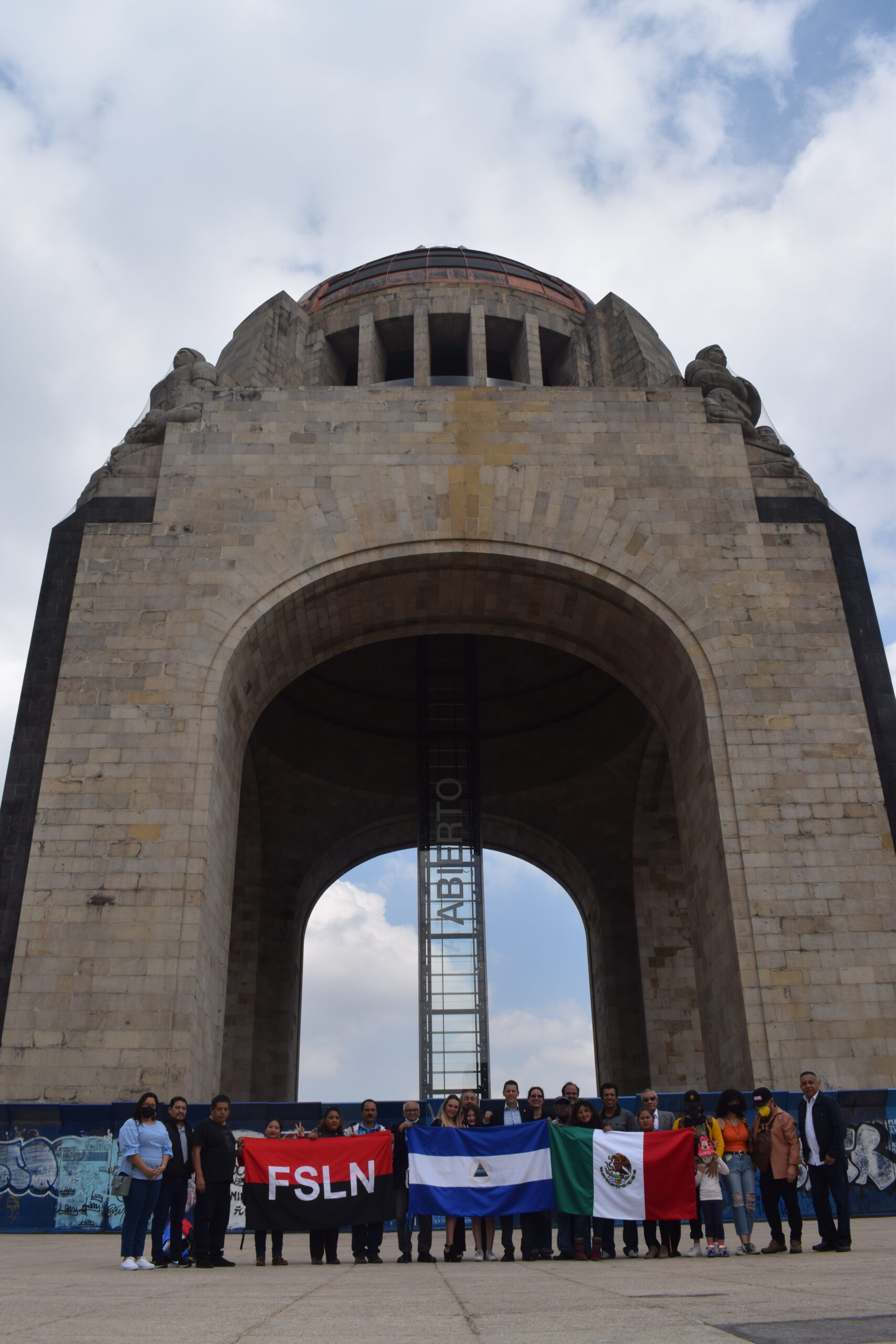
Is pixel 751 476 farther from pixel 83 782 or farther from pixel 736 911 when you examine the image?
pixel 83 782

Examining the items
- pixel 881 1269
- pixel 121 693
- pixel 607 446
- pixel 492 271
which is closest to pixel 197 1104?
pixel 121 693

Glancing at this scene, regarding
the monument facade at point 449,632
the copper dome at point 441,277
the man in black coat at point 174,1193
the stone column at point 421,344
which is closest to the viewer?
the man in black coat at point 174,1193

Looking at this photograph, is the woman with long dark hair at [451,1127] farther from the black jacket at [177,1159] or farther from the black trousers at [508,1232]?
the black jacket at [177,1159]

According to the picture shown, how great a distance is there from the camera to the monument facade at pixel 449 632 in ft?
38.4

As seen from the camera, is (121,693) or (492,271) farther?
(492,271)

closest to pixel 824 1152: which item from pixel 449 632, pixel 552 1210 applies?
pixel 552 1210

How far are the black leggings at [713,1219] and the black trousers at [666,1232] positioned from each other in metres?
0.21

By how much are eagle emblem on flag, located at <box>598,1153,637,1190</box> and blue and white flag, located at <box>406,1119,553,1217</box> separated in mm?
401

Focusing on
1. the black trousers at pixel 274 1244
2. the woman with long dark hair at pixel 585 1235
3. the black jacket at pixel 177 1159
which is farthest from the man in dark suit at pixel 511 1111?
the black jacket at pixel 177 1159

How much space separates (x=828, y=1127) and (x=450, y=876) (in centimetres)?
1277

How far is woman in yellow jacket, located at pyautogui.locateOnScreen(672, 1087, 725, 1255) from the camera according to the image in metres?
7.19

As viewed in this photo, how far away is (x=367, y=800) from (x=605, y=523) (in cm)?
1022

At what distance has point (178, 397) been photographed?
1587cm

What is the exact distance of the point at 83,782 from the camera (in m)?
12.7
